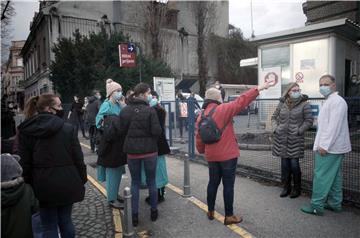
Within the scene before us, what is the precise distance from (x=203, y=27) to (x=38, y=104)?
97.5ft

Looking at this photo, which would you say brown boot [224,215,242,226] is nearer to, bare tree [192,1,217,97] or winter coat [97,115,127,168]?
winter coat [97,115,127,168]

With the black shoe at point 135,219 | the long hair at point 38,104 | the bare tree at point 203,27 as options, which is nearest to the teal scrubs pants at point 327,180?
the black shoe at point 135,219

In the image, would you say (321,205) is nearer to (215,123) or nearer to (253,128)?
(215,123)

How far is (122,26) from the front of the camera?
98.1 feet

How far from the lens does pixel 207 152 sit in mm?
4723

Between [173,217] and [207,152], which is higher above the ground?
[207,152]

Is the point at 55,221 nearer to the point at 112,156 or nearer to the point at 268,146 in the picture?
the point at 112,156

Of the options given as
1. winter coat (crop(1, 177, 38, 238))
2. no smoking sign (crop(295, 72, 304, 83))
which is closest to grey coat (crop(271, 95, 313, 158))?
winter coat (crop(1, 177, 38, 238))

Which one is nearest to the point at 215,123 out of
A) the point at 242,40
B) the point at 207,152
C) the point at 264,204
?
the point at 207,152

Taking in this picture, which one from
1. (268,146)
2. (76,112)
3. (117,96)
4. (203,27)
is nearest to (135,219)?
(117,96)

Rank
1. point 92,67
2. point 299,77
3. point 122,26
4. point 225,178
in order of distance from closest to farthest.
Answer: point 225,178 < point 299,77 < point 92,67 < point 122,26

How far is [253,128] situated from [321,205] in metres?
2.84

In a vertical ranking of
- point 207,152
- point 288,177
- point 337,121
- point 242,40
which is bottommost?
point 288,177

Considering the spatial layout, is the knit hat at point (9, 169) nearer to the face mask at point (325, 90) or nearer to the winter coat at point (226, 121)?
the winter coat at point (226, 121)
